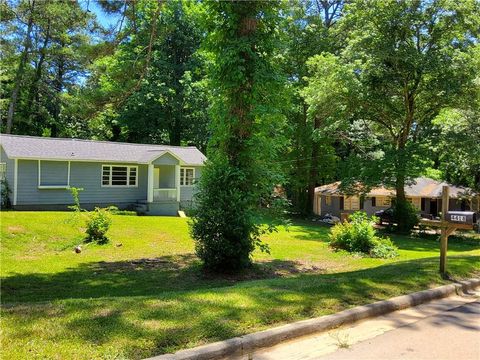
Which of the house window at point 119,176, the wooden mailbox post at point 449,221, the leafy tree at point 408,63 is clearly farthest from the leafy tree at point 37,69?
the wooden mailbox post at point 449,221

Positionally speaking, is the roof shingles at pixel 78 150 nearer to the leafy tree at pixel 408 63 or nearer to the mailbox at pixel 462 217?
the leafy tree at pixel 408 63

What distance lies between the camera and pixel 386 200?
3488 cm

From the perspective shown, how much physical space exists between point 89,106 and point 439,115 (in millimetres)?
22814

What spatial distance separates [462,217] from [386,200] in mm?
28934

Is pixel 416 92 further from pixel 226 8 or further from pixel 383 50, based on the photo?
pixel 226 8

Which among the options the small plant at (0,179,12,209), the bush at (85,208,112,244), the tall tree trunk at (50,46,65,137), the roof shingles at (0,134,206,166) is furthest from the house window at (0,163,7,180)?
the tall tree trunk at (50,46,65,137)

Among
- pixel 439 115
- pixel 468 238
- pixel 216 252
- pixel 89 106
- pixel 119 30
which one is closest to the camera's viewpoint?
pixel 216 252

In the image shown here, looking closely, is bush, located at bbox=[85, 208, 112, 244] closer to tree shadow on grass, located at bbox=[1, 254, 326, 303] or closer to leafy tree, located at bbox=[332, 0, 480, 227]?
tree shadow on grass, located at bbox=[1, 254, 326, 303]

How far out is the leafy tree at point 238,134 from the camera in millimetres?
9039

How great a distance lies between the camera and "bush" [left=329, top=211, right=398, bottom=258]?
563 inches

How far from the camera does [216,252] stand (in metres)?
9.12

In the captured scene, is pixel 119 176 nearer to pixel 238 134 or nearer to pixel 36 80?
pixel 36 80

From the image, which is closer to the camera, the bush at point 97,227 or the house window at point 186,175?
the bush at point 97,227

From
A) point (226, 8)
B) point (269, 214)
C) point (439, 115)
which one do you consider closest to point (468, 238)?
point (439, 115)
